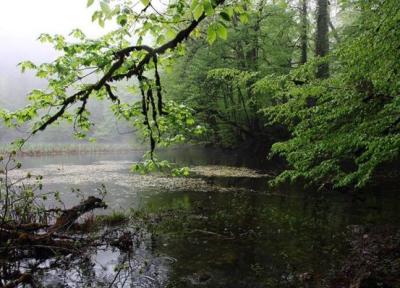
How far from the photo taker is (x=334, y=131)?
7938 mm

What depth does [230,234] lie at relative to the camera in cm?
1006

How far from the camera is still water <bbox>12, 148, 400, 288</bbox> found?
7.39 metres

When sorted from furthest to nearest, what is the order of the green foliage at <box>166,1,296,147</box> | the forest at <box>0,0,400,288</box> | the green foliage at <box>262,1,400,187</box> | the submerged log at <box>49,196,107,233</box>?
the green foliage at <box>166,1,296,147</box> → the submerged log at <box>49,196,107,233</box> → the green foliage at <box>262,1,400,187</box> → the forest at <box>0,0,400,288</box>

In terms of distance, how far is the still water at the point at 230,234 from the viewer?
291 inches

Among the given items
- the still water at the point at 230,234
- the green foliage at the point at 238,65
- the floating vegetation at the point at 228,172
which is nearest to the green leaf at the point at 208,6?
the still water at the point at 230,234

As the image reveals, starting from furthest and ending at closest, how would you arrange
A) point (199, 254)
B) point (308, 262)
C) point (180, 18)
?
point (199, 254), point (308, 262), point (180, 18)

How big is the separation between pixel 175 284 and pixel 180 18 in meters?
5.06

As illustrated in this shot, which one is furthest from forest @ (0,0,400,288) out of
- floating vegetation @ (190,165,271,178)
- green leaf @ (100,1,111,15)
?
floating vegetation @ (190,165,271,178)

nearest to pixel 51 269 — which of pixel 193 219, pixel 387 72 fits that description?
pixel 193 219

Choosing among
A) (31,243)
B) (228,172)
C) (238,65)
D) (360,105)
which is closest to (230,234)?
(360,105)

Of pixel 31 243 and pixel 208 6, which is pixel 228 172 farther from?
pixel 208 6

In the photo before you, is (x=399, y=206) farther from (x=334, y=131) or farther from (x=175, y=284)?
(x=175, y=284)

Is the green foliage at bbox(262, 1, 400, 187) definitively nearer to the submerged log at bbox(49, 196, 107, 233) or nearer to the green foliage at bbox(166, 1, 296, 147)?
the submerged log at bbox(49, 196, 107, 233)

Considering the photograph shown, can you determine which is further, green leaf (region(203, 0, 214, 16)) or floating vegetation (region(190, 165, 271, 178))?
floating vegetation (region(190, 165, 271, 178))
